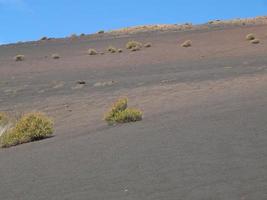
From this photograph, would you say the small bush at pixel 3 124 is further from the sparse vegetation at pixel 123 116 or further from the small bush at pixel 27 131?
the sparse vegetation at pixel 123 116

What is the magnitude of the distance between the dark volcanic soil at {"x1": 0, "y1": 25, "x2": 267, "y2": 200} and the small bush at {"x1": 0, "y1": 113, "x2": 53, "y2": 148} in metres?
0.52

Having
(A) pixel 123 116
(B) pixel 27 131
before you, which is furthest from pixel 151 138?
(B) pixel 27 131

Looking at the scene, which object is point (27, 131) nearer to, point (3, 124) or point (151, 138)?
point (3, 124)

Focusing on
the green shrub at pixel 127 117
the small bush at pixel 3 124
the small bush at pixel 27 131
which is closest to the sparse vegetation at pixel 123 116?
the green shrub at pixel 127 117

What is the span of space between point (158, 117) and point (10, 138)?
4.33 meters

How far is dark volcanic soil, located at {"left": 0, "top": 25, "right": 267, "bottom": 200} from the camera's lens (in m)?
9.34

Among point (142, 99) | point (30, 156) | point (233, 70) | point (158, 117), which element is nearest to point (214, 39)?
point (233, 70)

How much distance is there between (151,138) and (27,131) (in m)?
4.64

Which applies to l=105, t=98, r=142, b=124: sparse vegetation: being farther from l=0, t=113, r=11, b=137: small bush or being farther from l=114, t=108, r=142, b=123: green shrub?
l=0, t=113, r=11, b=137: small bush

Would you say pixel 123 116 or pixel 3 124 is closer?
pixel 123 116

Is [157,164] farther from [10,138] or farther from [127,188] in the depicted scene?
[10,138]

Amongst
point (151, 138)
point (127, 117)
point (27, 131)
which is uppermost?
point (127, 117)

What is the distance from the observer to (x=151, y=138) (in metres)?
14.0

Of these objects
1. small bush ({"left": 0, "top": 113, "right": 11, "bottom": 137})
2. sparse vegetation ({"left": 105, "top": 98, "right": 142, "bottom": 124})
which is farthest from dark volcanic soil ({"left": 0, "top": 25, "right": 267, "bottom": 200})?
small bush ({"left": 0, "top": 113, "right": 11, "bottom": 137})
